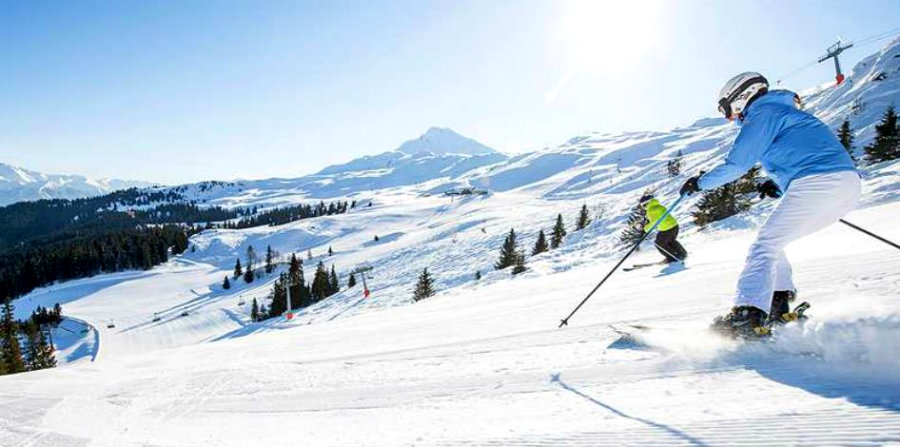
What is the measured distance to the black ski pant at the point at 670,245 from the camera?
34.0ft

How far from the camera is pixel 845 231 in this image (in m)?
8.63

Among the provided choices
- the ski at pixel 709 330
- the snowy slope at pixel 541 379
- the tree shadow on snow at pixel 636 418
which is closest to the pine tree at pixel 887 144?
the snowy slope at pixel 541 379

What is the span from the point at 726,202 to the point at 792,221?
18234 millimetres

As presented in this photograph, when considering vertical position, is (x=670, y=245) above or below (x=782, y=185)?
below

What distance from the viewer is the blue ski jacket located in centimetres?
363

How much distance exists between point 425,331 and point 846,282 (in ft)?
17.5

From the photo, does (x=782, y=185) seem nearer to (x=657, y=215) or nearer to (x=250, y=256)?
(x=657, y=215)

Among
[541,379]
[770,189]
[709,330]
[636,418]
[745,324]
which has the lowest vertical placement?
[541,379]

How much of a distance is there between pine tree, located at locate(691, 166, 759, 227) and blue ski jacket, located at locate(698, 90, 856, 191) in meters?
16.9

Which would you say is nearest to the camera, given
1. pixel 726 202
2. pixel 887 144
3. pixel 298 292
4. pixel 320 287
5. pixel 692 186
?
pixel 692 186

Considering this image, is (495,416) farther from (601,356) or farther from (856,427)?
(856,427)

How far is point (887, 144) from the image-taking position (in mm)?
22531

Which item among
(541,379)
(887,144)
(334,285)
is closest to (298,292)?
(334,285)

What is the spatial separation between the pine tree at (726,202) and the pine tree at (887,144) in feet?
23.8
